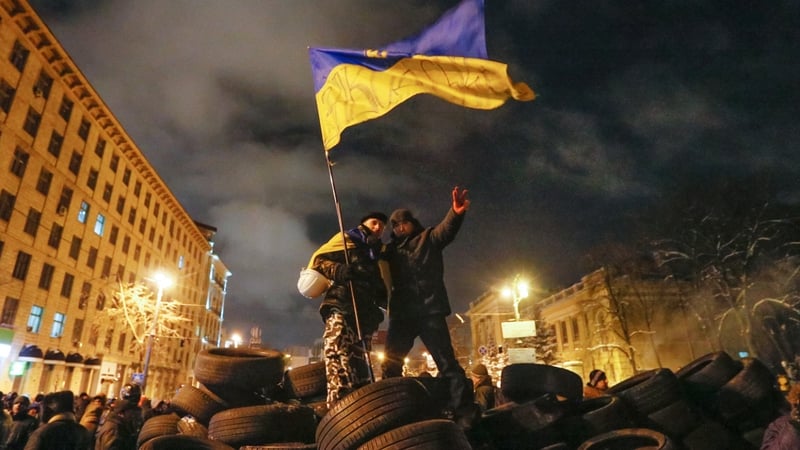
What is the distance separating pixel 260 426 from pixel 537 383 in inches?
123

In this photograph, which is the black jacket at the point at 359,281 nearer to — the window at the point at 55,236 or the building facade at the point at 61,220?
the building facade at the point at 61,220

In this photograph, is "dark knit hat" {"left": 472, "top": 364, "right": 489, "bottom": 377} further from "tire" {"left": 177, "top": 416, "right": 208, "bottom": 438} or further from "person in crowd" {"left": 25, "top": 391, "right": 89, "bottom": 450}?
"person in crowd" {"left": 25, "top": 391, "right": 89, "bottom": 450}

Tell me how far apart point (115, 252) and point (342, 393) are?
4922cm

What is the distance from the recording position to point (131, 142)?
49094 millimetres

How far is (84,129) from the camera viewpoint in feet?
136

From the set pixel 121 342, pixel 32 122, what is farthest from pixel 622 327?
pixel 121 342

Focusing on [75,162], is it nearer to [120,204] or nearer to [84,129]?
[84,129]

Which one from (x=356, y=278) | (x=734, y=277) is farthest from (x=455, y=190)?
(x=734, y=277)

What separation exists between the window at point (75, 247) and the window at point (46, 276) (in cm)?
275

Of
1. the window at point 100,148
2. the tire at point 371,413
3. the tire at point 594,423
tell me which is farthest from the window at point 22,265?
the tire at point 594,423

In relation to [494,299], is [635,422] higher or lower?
lower

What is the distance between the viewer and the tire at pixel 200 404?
5.88 metres

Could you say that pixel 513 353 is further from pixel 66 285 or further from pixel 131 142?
pixel 131 142

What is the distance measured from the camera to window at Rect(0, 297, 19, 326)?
3035cm
